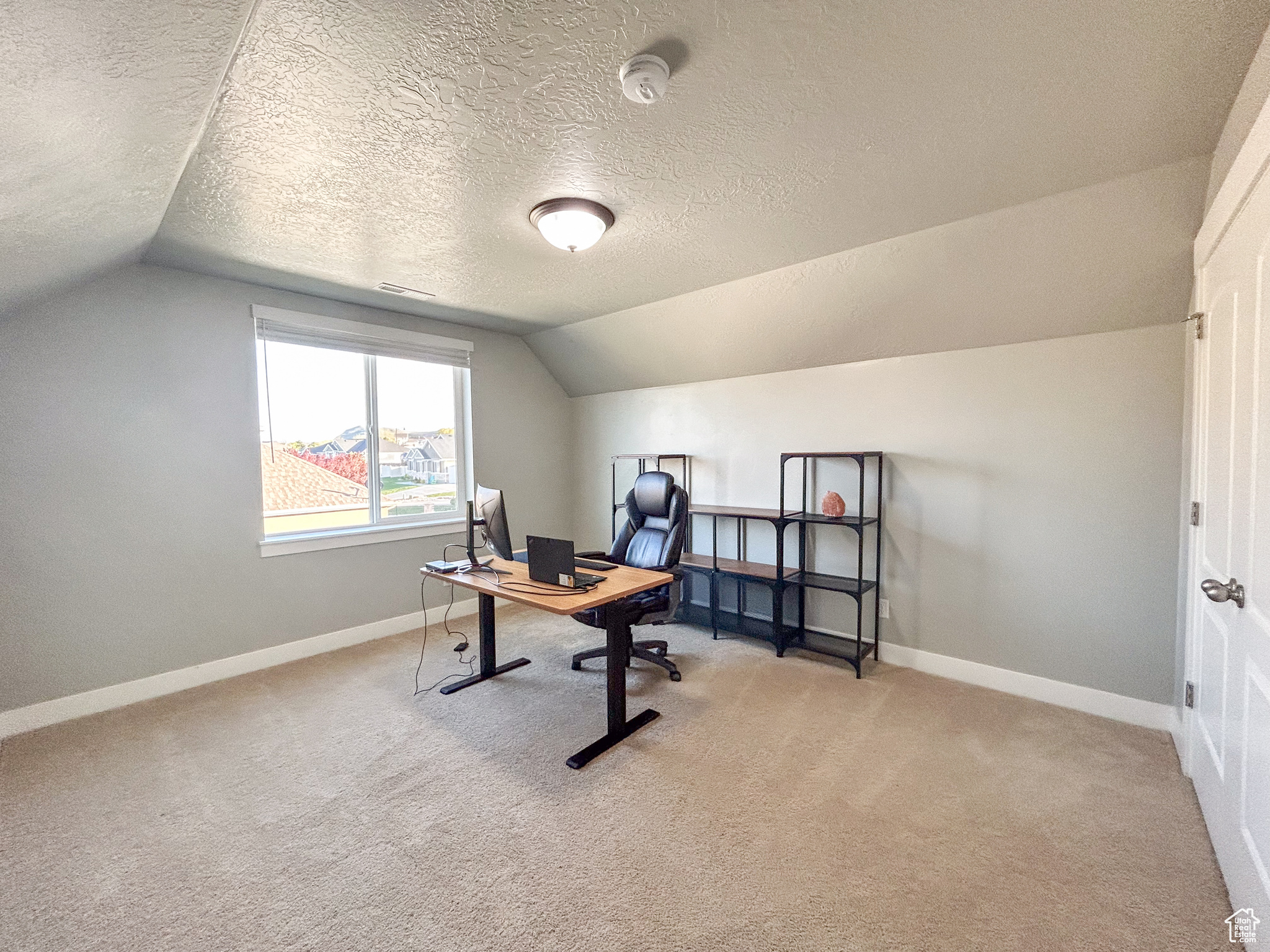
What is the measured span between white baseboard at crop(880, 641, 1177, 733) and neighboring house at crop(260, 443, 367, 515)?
385 centimetres

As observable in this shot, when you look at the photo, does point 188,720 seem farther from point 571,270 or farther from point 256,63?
point 571,270

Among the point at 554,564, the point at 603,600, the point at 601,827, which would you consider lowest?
the point at 601,827

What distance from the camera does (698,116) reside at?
5.18ft

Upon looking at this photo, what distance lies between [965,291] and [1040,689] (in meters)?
2.18

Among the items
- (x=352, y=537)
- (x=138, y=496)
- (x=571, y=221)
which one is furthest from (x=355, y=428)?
(x=571, y=221)

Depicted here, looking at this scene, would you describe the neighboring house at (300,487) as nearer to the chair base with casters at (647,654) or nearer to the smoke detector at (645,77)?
the chair base with casters at (647,654)

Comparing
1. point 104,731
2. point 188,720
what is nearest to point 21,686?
point 104,731

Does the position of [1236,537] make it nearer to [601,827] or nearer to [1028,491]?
[1028,491]

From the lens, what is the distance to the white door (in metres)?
1.30

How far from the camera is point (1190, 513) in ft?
7.12

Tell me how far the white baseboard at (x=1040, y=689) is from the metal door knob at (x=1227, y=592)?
4.72ft

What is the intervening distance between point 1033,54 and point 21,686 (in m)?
4.76

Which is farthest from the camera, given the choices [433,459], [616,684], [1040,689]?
[433,459]

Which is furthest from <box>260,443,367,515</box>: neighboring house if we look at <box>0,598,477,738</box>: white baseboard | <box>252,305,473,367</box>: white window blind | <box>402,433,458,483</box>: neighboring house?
<box>0,598,477,738</box>: white baseboard
